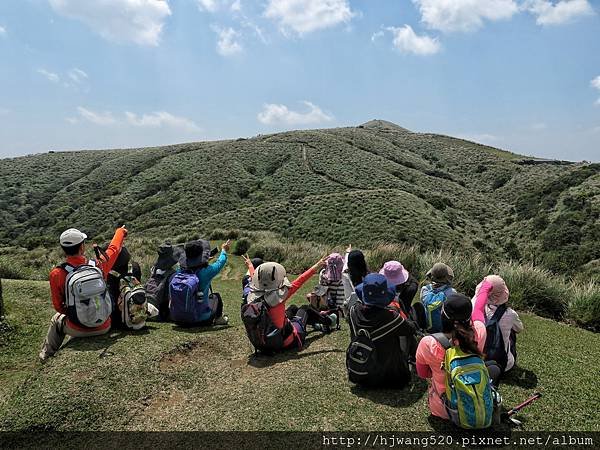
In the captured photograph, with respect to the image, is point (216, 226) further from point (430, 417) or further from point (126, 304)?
point (430, 417)

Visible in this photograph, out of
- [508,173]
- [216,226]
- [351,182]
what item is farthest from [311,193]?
[508,173]

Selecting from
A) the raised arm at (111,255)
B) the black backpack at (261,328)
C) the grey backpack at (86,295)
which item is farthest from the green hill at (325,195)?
the grey backpack at (86,295)

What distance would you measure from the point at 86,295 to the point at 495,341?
4491 mm

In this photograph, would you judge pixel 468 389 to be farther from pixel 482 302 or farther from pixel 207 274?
pixel 207 274

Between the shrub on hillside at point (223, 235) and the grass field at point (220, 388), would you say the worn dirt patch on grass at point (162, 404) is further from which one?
the shrub on hillside at point (223, 235)

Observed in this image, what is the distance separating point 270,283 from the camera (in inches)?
191

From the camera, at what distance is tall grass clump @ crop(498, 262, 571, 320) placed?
8008 millimetres

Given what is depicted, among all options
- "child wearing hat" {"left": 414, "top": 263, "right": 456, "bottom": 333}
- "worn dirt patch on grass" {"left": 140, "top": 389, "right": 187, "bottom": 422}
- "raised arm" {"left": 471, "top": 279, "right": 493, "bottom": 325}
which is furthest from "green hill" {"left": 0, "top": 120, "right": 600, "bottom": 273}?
"worn dirt patch on grass" {"left": 140, "top": 389, "right": 187, "bottom": 422}

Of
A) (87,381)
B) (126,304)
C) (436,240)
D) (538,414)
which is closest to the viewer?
(538,414)

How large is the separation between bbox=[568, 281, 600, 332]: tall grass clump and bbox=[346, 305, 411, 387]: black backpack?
5.07 meters

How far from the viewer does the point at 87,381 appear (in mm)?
4059

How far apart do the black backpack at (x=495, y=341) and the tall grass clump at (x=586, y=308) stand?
13.6ft

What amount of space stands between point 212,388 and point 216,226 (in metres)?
28.7

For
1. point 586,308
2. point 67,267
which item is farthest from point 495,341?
point 67,267
